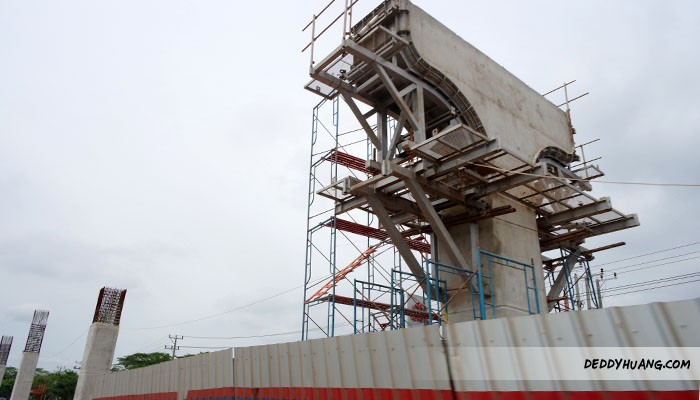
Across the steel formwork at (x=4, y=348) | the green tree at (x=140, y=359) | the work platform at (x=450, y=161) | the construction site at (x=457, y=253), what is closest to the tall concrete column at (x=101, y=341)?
the construction site at (x=457, y=253)

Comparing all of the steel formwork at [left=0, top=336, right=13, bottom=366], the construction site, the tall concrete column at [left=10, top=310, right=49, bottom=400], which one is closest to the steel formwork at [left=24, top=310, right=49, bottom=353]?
the tall concrete column at [left=10, top=310, right=49, bottom=400]

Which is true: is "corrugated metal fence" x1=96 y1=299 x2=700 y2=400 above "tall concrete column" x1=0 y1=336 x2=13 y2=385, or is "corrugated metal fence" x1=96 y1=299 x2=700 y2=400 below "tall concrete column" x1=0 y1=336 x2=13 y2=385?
below

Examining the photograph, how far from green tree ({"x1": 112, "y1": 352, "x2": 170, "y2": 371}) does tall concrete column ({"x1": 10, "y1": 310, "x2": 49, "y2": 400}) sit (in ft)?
109

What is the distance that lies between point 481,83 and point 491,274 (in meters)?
5.92

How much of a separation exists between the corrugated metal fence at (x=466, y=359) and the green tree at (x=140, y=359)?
71.9 metres

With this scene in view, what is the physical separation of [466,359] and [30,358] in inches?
1701

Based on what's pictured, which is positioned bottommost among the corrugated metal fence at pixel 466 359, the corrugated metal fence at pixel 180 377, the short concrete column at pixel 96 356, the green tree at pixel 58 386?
the corrugated metal fence at pixel 466 359

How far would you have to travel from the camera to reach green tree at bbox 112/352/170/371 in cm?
7300

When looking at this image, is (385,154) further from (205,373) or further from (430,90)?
(205,373)

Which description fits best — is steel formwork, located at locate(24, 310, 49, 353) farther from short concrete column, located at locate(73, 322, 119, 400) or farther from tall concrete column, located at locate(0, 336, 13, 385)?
short concrete column, located at locate(73, 322, 119, 400)

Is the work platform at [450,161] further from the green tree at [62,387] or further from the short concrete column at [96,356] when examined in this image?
the green tree at [62,387]

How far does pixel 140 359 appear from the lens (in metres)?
73.9

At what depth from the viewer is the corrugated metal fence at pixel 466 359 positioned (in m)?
→ 4.55

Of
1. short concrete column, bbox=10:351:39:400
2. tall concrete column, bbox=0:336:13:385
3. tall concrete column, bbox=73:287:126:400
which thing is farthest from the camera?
tall concrete column, bbox=0:336:13:385
